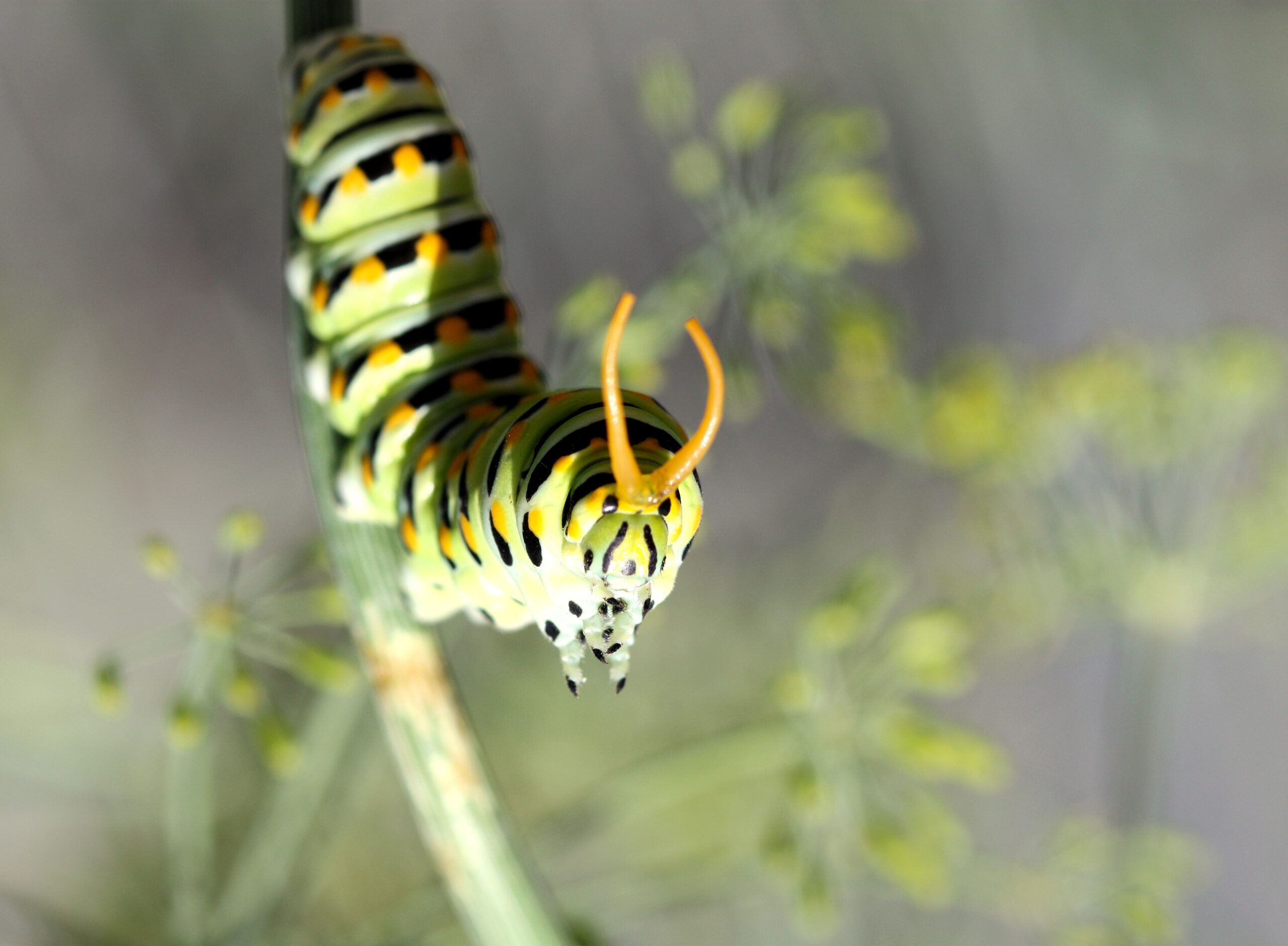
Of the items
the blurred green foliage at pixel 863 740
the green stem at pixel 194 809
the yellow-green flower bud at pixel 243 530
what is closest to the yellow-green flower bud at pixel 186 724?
the green stem at pixel 194 809

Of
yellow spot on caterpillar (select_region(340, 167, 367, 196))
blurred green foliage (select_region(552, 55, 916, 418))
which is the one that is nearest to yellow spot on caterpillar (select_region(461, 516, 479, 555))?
yellow spot on caterpillar (select_region(340, 167, 367, 196))

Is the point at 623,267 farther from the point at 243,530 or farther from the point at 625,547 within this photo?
the point at 625,547

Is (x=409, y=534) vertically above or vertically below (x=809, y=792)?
above

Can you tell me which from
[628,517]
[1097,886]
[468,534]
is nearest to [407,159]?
[468,534]

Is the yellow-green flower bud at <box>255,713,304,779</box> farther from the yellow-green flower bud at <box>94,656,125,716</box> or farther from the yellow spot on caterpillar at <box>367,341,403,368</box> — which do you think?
the yellow spot on caterpillar at <box>367,341,403,368</box>

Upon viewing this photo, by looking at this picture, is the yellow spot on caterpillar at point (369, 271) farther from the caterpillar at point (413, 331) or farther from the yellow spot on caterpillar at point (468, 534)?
the yellow spot on caterpillar at point (468, 534)
